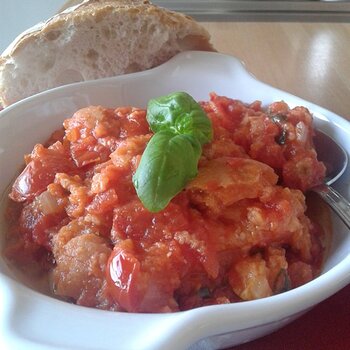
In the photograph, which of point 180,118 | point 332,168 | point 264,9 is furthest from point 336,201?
point 264,9

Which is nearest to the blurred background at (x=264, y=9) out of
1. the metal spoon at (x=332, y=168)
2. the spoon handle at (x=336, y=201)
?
the metal spoon at (x=332, y=168)

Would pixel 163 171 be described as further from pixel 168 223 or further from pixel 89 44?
pixel 89 44

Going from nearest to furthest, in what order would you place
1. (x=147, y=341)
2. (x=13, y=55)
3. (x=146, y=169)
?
(x=147, y=341) → (x=146, y=169) → (x=13, y=55)

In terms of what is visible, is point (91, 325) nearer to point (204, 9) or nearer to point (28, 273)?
point (28, 273)

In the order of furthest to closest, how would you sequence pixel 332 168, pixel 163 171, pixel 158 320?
pixel 332 168, pixel 163 171, pixel 158 320

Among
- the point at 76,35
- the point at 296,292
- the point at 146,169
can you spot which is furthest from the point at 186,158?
the point at 76,35

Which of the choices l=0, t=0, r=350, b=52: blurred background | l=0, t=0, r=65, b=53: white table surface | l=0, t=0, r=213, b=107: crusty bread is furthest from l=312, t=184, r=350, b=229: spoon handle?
l=0, t=0, r=65, b=53: white table surface
